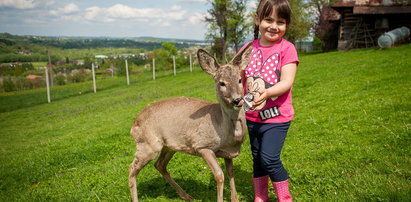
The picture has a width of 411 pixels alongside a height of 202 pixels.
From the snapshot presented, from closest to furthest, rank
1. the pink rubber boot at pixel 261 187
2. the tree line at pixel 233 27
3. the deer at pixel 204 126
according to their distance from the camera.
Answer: the deer at pixel 204 126 < the pink rubber boot at pixel 261 187 < the tree line at pixel 233 27

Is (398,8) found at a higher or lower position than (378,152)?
higher

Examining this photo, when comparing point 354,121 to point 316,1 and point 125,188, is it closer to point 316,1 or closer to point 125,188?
point 125,188

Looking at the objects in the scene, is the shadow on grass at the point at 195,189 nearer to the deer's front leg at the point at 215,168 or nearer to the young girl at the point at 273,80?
the deer's front leg at the point at 215,168

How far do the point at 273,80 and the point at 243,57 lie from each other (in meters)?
0.52

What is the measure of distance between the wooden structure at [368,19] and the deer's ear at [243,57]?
3164 centimetres

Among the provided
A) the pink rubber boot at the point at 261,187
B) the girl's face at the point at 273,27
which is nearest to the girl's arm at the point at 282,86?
the girl's face at the point at 273,27

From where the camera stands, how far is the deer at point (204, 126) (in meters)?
4.11

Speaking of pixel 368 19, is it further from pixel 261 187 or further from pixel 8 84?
pixel 261 187

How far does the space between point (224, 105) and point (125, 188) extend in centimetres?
287

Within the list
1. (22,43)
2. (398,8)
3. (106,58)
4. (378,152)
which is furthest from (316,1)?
(378,152)

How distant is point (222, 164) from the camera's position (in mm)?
6461

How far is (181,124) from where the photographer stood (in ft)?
15.8

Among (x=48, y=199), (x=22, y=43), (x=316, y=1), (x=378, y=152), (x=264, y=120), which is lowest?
(x=48, y=199)

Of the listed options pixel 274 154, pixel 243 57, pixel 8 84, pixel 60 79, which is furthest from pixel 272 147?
pixel 60 79
